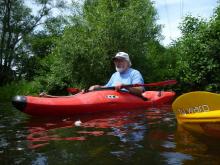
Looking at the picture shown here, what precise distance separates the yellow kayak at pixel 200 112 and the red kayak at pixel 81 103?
3191 millimetres

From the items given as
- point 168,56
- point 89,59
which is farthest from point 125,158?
point 168,56

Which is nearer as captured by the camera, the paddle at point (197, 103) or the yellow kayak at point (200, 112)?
the yellow kayak at point (200, 112)

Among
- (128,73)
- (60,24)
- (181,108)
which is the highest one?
(60,24)

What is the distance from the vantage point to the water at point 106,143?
4.09 metres

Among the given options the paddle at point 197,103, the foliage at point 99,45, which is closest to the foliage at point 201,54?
the foliage at point 99,45

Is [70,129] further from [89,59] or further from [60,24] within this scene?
[60,24]

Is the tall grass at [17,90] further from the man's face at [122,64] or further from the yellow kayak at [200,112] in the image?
the yellow kayak at [200,112]

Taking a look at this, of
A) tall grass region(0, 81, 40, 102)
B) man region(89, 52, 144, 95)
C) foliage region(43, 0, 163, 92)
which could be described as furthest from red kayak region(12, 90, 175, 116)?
tall grass region(0, 81, 40, 102)

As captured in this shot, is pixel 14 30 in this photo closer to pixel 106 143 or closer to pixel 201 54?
pixel 201 54

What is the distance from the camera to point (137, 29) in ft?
56.9

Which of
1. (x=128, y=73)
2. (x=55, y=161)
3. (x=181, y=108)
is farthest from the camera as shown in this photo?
(x=128, y=73)

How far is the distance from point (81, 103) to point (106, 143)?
10.9ft

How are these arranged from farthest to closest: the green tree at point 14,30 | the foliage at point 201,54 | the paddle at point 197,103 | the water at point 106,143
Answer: the green tree at point 14,30 < the foliage at point 201,54 < the paddle at point 197,103 < the water at point 106,143

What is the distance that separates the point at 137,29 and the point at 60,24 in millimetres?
15325
